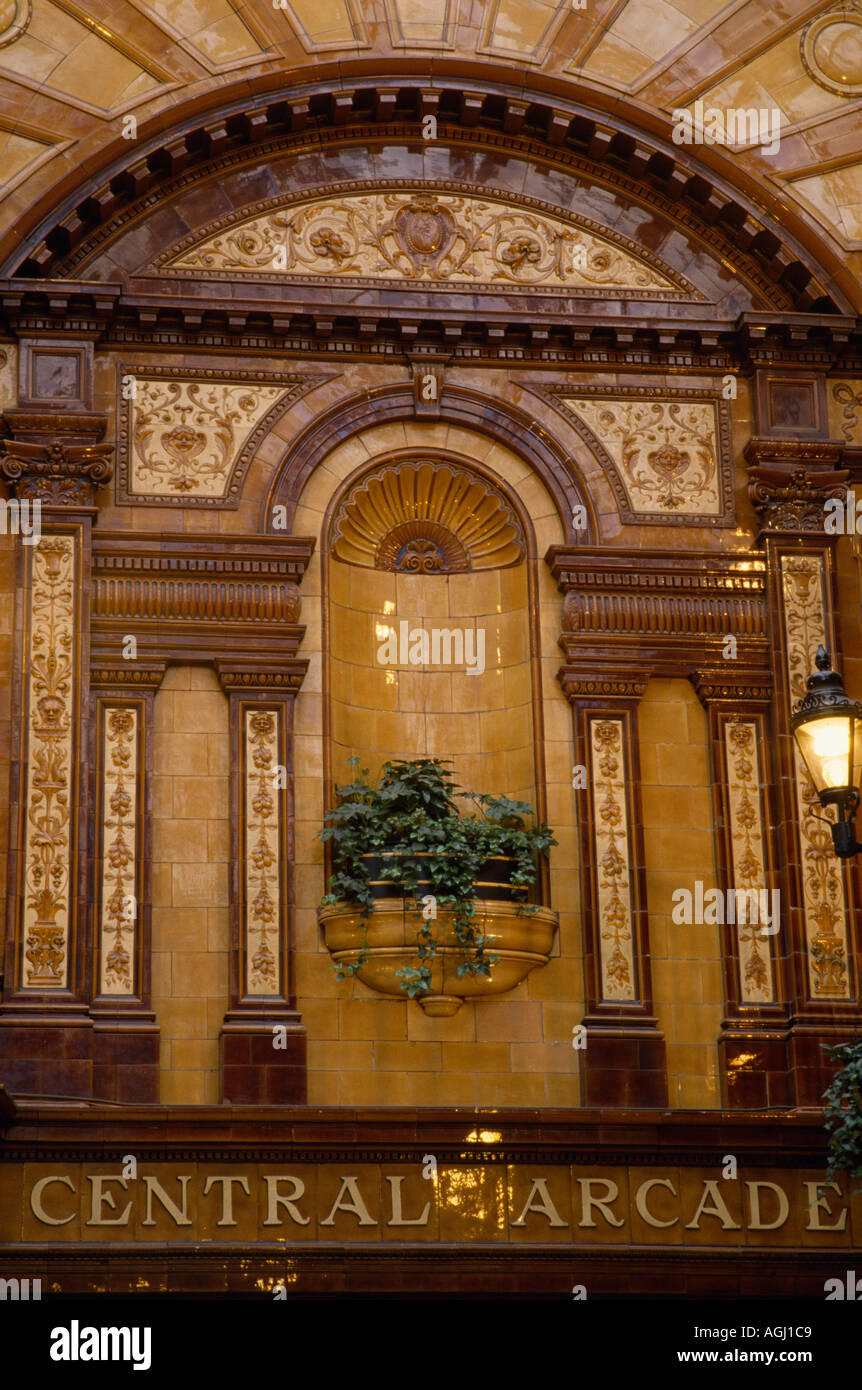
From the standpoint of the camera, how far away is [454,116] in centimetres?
2242

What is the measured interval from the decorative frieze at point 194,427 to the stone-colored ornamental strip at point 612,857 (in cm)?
405

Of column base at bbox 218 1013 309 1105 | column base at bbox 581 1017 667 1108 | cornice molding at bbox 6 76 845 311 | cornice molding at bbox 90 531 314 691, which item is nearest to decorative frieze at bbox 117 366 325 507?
cornice molding at bbox 90 531 314 691

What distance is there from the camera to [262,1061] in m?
19.3

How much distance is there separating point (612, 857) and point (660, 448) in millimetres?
4071

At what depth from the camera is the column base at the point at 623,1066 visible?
19.6 m

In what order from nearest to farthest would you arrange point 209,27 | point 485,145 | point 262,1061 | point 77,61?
1. point 262,1061
2. point 77,61
3. point 209,27
4. point 485,145

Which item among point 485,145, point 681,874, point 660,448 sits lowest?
point 681,874

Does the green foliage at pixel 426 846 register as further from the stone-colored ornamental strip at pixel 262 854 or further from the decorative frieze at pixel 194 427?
the decorative frieze at pixel 194 427

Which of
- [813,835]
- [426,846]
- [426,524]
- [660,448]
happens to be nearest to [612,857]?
[426,846]

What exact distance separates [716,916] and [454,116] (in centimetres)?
825

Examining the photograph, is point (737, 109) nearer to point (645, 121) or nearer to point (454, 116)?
point (645, 121)

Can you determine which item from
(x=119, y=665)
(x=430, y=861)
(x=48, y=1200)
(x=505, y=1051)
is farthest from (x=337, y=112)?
(x=48, y=1200)

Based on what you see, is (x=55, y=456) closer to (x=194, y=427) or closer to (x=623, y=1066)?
(x=194, y=427)
